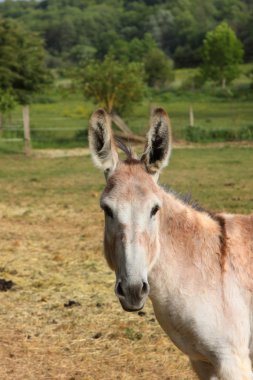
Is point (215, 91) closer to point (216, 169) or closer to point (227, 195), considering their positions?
point (216, 169)

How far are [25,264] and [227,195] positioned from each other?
7337 millimetres

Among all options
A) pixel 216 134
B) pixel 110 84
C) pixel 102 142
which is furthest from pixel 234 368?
pixel 110 84

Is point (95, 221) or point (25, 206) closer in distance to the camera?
point (95, 221)

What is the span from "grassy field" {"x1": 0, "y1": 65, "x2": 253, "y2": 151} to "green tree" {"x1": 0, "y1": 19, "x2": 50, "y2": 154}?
2056 mm

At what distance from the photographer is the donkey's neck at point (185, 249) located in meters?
4.74

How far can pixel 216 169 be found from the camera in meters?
22.9

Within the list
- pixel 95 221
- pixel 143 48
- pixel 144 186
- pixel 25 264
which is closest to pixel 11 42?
pixel 95 221

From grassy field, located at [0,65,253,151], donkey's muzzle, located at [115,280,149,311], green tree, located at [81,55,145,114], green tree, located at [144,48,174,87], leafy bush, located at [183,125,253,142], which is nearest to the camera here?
donkey's muzzle, located at [115,280,149,311]

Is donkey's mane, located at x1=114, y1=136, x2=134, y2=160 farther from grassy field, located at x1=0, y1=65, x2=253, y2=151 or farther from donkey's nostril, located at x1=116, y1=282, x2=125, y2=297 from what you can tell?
grassy field, located at x1=0, y1=65, x2=253, y2=151

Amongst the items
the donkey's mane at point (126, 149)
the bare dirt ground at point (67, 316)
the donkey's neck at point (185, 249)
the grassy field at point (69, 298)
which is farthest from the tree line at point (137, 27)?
the donkey's neck at point (185, 249)

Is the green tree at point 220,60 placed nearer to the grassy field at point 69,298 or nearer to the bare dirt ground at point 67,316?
the grassy field at point 69,298

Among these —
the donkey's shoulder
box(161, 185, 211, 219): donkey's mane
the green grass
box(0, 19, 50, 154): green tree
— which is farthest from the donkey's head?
box(0, 19, 50, 154): green tree

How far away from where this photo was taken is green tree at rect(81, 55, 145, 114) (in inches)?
1481

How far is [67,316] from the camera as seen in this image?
27.1ft
